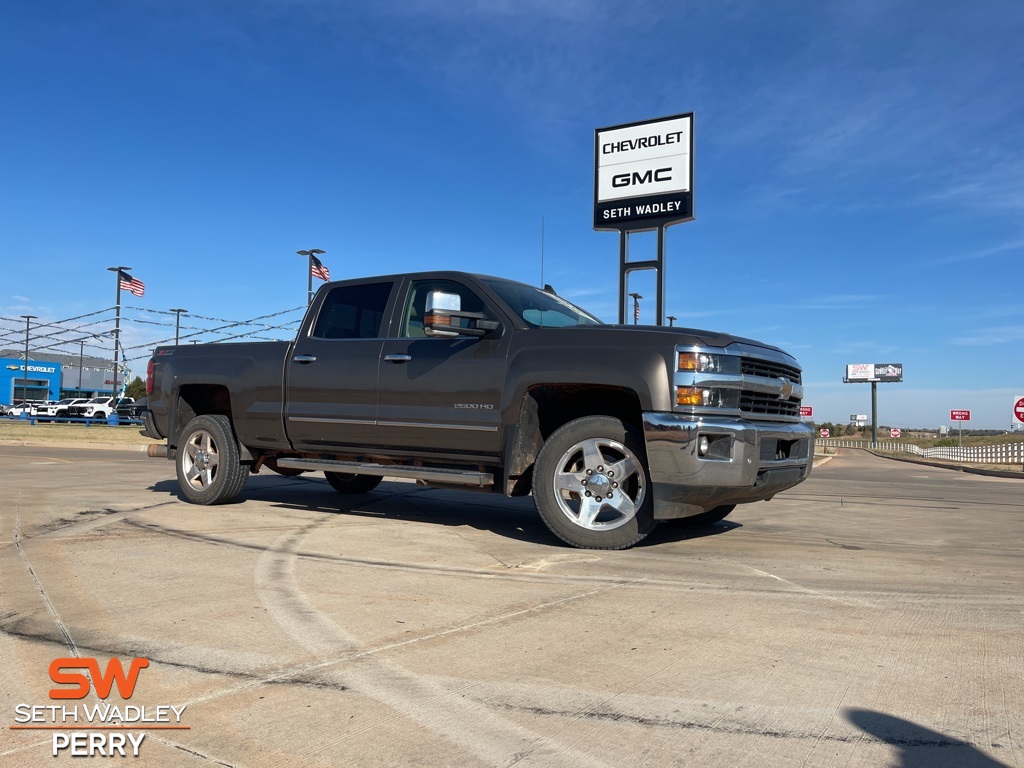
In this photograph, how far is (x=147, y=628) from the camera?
3414 mm

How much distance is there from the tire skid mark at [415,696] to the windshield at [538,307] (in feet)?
9.07

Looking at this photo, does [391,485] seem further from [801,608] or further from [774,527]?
[801,608]

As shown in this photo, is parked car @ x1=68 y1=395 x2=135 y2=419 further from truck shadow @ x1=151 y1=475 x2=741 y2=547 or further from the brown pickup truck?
the brown pickup truck

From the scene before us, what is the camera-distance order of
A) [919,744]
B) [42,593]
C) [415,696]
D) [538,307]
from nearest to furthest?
1. [919,744]
2. [415,696]
3. [42,593]
4. [538,307]

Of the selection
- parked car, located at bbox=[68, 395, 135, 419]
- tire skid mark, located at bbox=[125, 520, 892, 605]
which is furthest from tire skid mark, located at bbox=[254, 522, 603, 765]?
parked car, located at bbox=[68, 395, 135, 419]

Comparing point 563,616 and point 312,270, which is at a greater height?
point 312,270

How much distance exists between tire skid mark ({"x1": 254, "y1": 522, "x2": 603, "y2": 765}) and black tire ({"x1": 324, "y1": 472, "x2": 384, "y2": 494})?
487 centimetres

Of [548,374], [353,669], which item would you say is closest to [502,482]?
[548,374]

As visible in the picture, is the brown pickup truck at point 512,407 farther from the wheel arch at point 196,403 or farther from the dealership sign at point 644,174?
the dealership sign at point 644,174

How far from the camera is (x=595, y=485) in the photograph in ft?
17.8

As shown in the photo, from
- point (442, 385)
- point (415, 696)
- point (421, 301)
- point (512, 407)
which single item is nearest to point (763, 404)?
point (512, 407)

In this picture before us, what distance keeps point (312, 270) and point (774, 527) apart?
26.7 metres

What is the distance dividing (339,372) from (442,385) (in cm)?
111

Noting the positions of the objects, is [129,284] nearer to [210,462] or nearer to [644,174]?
[644,174]
